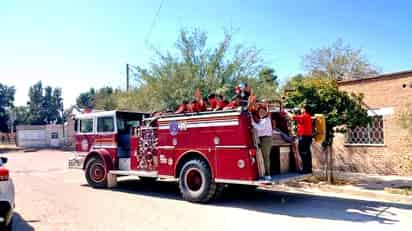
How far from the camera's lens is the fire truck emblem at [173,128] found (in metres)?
9.62

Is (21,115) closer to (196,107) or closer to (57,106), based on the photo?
(57,106)

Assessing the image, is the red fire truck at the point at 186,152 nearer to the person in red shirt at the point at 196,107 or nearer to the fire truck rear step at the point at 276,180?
the fire truck rear step at the point at 276,180

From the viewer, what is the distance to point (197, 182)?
9141 millimetres

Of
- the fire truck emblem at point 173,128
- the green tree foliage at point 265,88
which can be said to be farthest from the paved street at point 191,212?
the green tree foliage at point 265,88

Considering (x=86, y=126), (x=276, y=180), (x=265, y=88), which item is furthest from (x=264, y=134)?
Answer: (x=265, y=88)

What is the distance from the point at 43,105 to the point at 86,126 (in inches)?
2262

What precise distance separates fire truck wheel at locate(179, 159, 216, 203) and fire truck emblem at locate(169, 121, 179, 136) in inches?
35.2

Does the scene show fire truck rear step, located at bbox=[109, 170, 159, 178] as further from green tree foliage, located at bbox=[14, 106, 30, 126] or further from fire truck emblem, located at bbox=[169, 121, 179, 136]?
green tree foliage, located at bbox=[14, 106, 30, 126]

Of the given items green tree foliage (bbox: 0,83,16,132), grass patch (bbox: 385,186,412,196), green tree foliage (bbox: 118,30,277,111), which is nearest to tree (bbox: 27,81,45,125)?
green tree foliage (bbox: 0,83,16,132)

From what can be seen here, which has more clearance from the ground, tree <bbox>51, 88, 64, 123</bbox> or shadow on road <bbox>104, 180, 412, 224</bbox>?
tree <bbox>51, 88, 64, 123</bbox>

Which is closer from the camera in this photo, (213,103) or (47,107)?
(213,103)

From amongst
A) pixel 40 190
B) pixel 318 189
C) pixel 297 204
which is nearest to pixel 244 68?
pixel 318 189

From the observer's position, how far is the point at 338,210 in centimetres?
810

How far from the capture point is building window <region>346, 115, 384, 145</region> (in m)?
13.5
